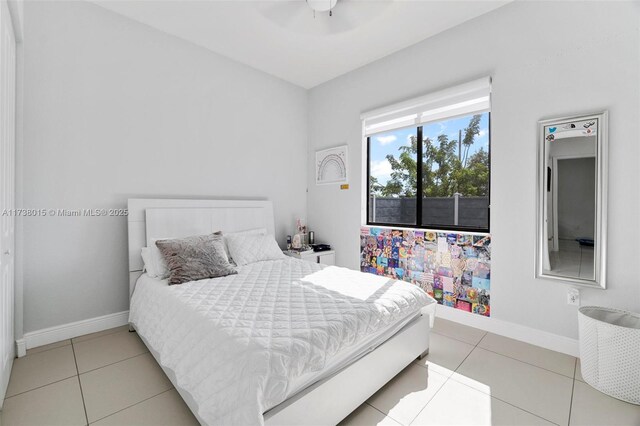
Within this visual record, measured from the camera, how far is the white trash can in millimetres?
1680

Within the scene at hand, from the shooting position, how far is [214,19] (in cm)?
269

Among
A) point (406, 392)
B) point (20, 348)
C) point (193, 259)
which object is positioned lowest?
point (406, 392)

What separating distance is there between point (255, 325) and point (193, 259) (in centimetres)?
116

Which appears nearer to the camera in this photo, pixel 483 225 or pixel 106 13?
pixel 106 13

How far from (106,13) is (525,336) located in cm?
459

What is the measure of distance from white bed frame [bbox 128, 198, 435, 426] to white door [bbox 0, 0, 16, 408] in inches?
29.1

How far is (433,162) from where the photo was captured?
3.16 meters

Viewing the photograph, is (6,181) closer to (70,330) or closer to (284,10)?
(70,330)

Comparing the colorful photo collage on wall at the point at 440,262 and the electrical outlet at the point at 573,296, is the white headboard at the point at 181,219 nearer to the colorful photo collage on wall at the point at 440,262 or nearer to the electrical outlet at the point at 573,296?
the colorful photo collage on wall at the point at 440,262

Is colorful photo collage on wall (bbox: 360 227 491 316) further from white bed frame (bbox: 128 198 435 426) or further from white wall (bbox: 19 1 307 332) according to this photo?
white wall (bbox: 19 1 307 332)

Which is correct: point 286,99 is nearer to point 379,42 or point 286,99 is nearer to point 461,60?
point 379,42

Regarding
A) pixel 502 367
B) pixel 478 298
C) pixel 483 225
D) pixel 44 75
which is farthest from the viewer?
pixel 483 225

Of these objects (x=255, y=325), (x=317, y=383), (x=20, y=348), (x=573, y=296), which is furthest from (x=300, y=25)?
(x=20, y=348)

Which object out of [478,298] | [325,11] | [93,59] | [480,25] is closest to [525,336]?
[478,298]
